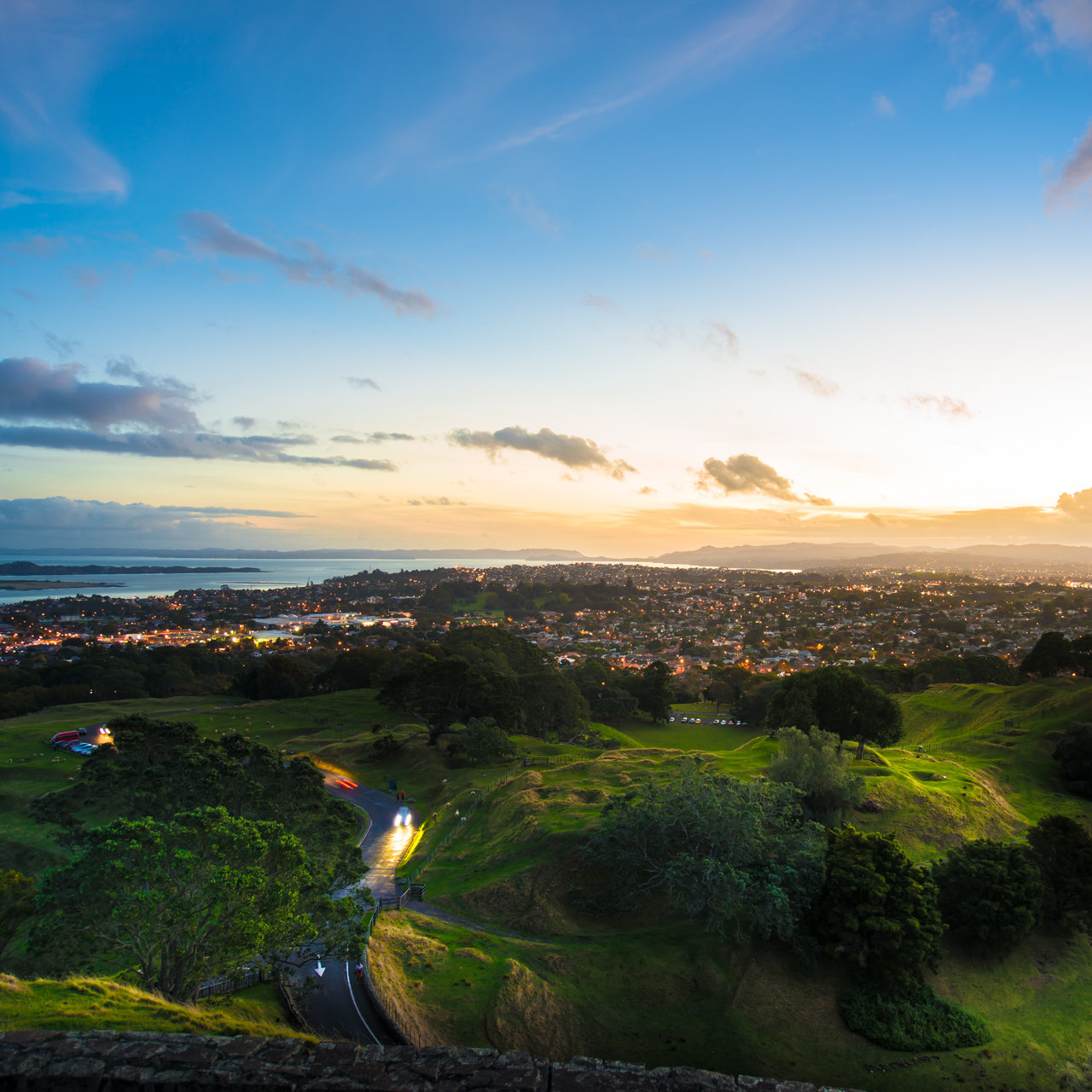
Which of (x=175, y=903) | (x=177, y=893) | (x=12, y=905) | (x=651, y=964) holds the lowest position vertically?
(x=651, y=964)

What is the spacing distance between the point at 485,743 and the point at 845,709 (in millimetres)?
26345

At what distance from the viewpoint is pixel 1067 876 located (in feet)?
71.6

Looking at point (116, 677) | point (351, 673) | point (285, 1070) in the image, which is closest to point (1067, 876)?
point (285, 1070)

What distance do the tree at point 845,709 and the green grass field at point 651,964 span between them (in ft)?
15.2

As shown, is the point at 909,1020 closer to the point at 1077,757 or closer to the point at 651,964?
the point at 651,964

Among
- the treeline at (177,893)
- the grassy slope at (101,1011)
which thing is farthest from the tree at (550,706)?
the grassy slope at (101,1011)

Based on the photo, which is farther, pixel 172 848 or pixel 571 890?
pixel 571 890

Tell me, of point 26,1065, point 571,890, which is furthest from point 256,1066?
point 571,890

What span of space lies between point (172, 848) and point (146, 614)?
18649cm

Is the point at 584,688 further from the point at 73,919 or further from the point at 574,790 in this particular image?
the point at 73,919

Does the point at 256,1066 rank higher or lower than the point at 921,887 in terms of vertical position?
higher

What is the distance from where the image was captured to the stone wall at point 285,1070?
26.9 ft

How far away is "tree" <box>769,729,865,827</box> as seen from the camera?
2680 cm

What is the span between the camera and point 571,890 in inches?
876
